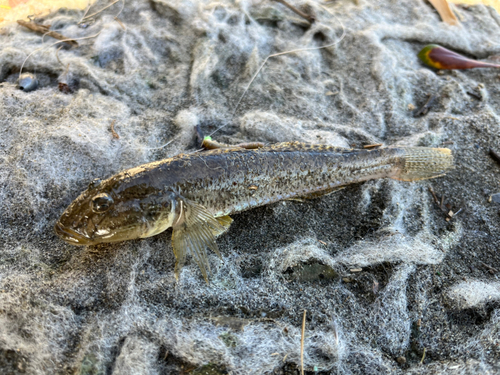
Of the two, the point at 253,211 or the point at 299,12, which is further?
the point at 299,12

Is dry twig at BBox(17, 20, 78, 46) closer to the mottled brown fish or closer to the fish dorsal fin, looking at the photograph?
the mottled brown fish

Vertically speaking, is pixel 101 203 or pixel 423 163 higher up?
pixel 423 163

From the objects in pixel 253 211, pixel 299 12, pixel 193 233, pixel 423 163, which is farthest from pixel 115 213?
pixel 299 12

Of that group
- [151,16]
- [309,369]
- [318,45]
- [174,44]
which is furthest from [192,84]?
[309,369]

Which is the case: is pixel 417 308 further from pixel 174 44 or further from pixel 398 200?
pixel 174 44

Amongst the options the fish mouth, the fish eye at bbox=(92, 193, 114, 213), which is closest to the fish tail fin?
the fish eye at bbox=(92, 193, 114, 213)

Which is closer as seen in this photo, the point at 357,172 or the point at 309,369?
the point at 309,369

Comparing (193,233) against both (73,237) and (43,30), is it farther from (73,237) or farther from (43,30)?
(43,30)
